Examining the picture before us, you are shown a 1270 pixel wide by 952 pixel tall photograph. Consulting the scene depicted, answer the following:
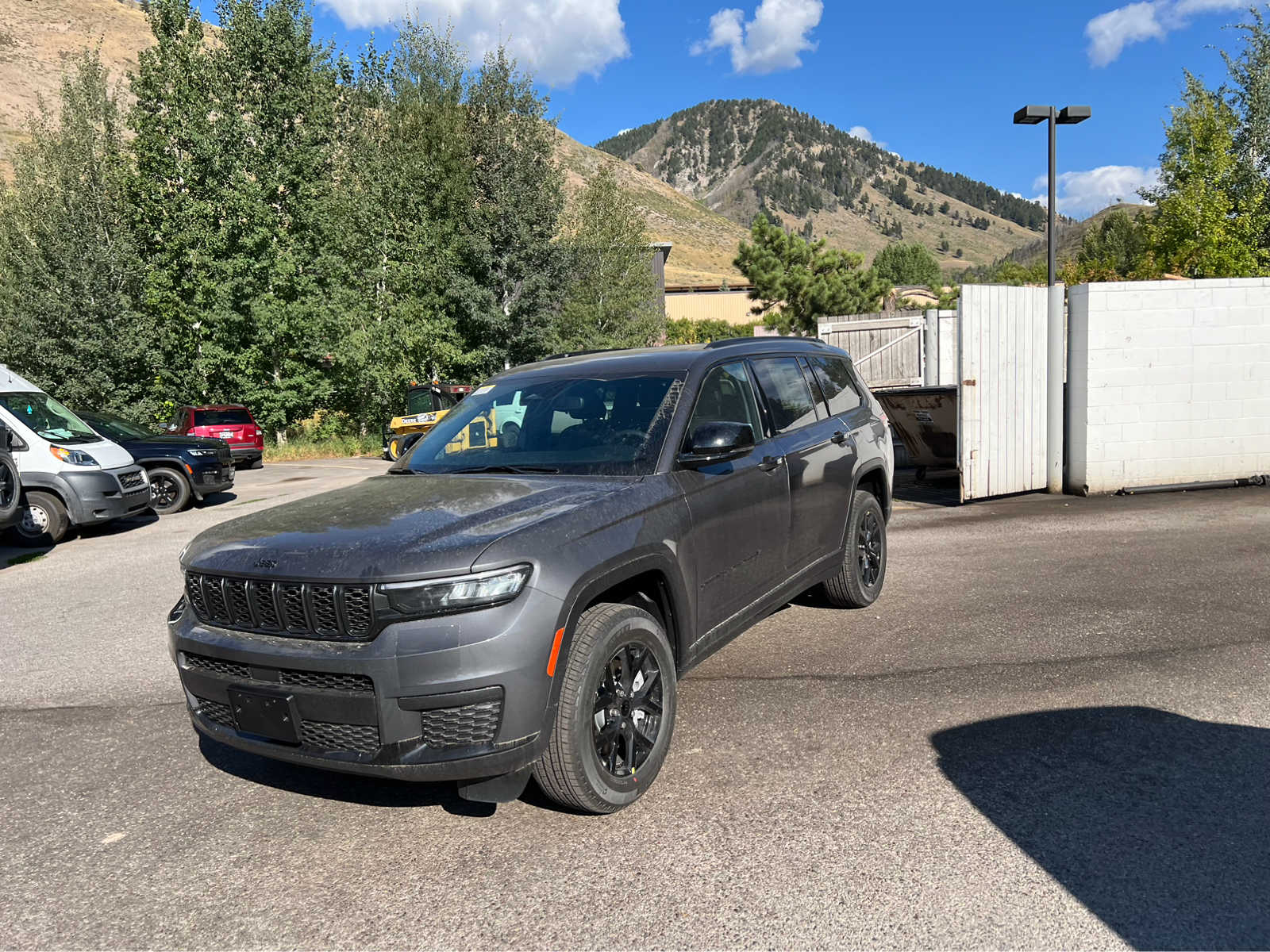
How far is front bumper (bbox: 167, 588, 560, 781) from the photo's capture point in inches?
119

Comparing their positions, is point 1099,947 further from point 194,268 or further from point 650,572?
point 194,268

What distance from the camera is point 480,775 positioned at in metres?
3.08

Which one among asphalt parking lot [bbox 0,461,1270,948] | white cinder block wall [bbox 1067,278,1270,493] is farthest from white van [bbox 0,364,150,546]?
white cinder block wall [bbox 1067,278,1270,493]

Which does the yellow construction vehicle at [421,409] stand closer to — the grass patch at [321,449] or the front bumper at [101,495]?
the grass patch at [321,449]

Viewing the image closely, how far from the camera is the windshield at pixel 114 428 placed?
14.1m

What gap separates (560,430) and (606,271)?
3346cm

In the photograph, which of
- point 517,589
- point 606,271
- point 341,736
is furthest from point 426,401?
point 517,589

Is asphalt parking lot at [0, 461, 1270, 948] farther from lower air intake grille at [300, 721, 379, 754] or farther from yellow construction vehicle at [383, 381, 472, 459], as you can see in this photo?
yellow construction vehicle at [383, 381, 472, 459]

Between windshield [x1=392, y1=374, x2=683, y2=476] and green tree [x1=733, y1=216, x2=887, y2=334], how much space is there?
126 feet

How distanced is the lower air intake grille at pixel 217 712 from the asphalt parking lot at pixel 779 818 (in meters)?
0.45

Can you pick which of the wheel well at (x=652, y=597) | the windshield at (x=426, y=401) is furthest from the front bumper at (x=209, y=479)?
the wheel well at (x=652, y=597)

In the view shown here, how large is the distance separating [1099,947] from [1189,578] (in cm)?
525

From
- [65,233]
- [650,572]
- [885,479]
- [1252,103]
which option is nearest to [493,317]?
[65,233]

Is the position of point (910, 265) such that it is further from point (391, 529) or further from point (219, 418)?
point (391, 529)
